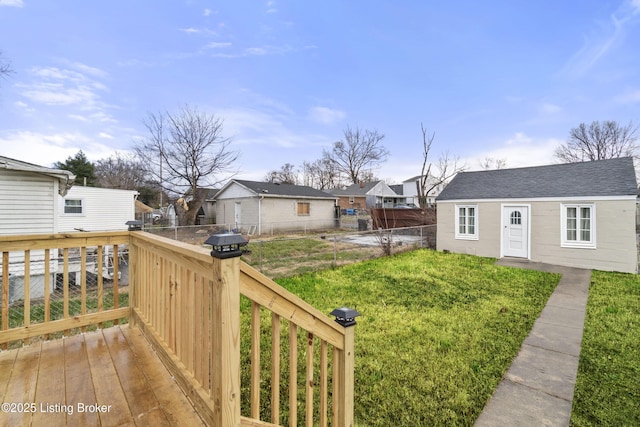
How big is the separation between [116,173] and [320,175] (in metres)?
26.8

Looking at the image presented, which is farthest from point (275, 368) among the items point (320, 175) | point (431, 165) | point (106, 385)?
point (320, 175)

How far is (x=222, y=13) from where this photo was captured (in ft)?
31.3

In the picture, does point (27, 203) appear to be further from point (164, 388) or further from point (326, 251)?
point (326, 251)

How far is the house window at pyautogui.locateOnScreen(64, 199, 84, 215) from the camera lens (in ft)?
45.6

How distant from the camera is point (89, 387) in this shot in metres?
1.87

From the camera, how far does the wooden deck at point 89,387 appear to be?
5.21 feet

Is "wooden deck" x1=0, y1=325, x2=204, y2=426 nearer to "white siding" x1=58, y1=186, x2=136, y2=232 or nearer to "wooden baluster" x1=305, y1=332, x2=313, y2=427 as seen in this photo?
"wooden baluster" x1=305, y1=332, x2=313, y2=427

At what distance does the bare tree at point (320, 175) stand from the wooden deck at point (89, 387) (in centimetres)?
4138

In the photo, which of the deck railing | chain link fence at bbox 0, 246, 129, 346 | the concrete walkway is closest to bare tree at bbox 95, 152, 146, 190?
chain link fence at bbox 0, 246, 129, 346

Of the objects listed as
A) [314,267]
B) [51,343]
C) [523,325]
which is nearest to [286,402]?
[51,343]

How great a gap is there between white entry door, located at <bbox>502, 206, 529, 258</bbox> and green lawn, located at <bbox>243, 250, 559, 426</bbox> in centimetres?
217

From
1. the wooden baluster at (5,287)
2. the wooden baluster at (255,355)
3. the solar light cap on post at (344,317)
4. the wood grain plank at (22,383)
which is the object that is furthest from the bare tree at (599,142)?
the wooden baluster at (5,287)

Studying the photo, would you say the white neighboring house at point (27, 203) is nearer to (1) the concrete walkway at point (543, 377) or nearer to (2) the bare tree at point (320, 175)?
(1) the concrete walkway at point (543, 377)

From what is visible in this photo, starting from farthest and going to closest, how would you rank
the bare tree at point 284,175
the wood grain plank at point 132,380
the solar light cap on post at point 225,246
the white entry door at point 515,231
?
the bare tree at point 284,175
the white entry door at point 515,231
the wood grain plank at point 132,380
the solar light cap on post at point 225,246
